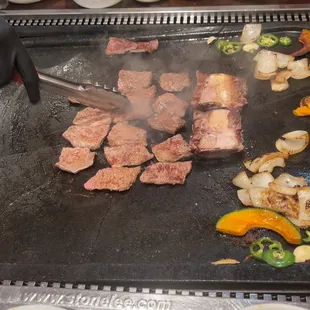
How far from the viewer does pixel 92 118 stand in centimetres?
315

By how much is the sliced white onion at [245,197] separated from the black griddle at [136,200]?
1.5 inches

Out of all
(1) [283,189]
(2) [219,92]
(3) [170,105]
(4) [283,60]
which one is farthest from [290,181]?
(4) [283,60]

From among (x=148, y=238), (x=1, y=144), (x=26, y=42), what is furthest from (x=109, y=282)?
(x=26, y=42)

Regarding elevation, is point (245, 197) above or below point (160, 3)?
below

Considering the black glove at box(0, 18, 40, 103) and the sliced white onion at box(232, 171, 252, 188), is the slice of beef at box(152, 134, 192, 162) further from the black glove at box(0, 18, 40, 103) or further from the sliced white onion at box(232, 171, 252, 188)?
the black glove at box(0, 18, 40, 103)

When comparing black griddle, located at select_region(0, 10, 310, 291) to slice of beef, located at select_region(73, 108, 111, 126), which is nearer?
black griddle, located at select_region(0, 10, 310, 291)

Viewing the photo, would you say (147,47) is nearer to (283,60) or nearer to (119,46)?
(119,46)

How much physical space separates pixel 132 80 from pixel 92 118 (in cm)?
43

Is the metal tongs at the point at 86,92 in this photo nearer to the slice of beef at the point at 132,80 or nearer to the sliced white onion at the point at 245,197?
the slice of beef at the point at 132,80

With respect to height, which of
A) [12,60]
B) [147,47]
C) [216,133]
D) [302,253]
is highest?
[12,60]

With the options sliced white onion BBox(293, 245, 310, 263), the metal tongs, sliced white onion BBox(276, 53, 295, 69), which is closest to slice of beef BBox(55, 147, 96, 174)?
the metal tongs

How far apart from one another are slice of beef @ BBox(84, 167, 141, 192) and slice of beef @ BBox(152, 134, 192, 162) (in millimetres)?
172

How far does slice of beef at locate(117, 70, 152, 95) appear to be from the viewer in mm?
3320

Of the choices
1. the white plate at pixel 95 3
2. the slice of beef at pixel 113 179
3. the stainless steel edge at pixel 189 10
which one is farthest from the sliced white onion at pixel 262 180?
the white plate at pixel 95 3
